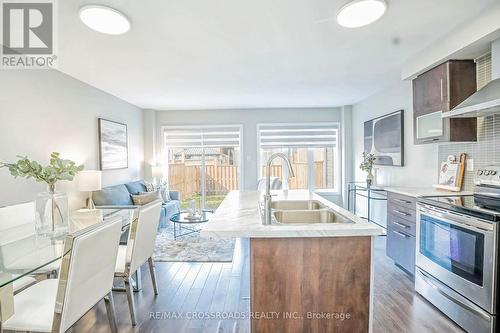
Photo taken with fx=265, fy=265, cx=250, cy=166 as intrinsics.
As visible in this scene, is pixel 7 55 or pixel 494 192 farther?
pixel 7 55

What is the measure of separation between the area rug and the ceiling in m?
2.37

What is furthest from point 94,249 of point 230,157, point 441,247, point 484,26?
point 230,157

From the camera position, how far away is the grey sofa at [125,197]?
3908 mm

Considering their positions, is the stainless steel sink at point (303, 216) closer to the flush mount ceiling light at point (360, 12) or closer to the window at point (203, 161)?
the flush mount ceiling light at point (360, 12)

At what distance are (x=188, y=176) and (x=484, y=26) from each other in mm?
5592

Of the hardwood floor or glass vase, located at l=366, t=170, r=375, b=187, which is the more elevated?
glass vase, located at l=366, t=170, r=375, b=187

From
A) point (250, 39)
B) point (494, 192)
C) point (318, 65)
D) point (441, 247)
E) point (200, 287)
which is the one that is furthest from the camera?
point (318, 65)

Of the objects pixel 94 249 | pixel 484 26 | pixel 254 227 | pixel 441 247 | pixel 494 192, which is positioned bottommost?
pixel 441 247

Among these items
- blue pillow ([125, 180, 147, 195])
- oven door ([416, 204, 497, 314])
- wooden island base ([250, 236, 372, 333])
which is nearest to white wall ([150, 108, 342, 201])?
blue pillow ([125, 180, 147, 195])

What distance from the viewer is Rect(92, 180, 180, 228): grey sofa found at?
12.8ft

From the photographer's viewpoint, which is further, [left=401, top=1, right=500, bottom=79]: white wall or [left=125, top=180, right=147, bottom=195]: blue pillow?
[left=125, top=180, right=147, bottom=195]: blue pillow

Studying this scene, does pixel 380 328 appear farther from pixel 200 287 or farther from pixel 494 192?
pixel 200 287

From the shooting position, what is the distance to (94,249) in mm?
1517

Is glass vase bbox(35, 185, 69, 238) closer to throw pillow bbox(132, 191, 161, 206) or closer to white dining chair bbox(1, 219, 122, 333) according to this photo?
white dining chair bbox(1, 219, 122, 333)
